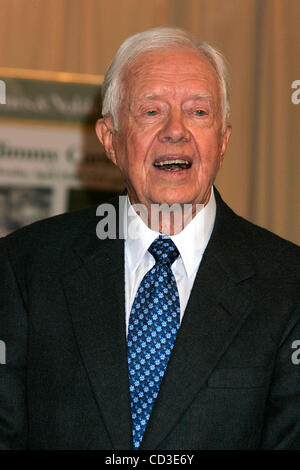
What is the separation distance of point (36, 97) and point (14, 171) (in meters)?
0.29

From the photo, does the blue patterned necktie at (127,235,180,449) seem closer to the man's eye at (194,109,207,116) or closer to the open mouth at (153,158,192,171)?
the open mouth at (153,158,192,171)

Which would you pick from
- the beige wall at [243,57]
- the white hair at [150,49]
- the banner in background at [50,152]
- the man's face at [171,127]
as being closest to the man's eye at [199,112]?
the man's face at [171,127]

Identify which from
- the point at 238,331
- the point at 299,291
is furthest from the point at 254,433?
the point at 299,291

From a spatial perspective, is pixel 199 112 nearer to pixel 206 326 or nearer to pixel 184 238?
pixel 184 238

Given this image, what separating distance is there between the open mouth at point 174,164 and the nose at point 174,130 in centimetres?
4

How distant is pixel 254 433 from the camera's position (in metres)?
1.46

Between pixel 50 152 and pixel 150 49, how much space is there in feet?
4.31

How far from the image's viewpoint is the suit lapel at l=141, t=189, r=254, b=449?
1417 mm

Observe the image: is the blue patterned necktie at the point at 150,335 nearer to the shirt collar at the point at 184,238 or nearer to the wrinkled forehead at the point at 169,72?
the shirt collar at the point at 184,238

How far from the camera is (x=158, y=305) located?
60.6 inches

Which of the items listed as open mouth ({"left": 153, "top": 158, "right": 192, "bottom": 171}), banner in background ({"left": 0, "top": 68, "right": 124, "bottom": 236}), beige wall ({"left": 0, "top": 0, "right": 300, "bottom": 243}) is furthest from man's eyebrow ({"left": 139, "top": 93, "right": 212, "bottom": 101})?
beige wall ({"left": 0, "top": 0, "right": 300, "bottom": 243})

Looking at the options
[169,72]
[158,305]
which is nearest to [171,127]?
[169,72]

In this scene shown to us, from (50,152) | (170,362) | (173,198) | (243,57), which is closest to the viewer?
(170,362)

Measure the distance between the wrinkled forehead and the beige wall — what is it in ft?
4.42
